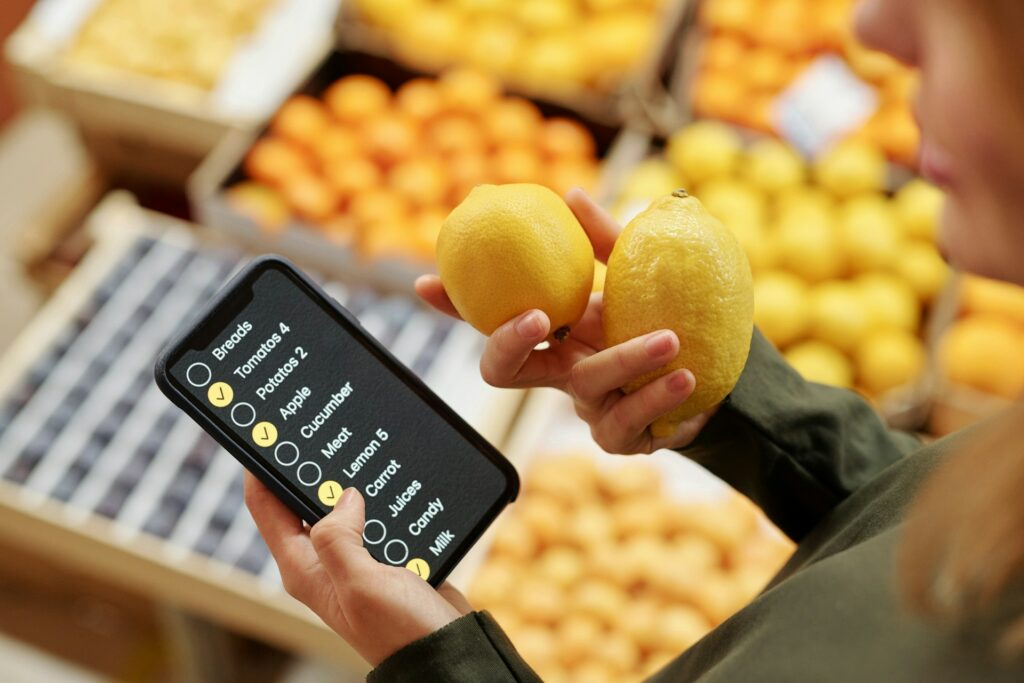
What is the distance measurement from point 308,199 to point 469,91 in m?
0.50

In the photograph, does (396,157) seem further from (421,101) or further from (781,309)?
(781,309)

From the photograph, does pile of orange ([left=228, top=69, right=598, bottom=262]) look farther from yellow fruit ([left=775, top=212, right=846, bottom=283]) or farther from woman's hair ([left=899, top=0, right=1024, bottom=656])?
woman's hair ([left=899, top=0, right=1024, bottom=656])

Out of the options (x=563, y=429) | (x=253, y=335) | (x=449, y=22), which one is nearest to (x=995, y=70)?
(x=253, y=335)

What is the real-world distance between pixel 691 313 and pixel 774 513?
309mm

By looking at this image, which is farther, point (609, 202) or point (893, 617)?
point (609, 202)

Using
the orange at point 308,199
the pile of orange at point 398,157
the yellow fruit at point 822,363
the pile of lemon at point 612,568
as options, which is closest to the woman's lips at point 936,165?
the pile of lemon at point 612,568

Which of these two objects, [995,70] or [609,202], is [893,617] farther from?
[609,202]

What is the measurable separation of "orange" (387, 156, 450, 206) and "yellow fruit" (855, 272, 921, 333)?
998 millimetres

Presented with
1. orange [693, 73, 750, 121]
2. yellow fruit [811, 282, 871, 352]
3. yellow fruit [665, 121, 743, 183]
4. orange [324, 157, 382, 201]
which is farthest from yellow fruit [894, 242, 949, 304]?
orange [324, 157, 382, 201]

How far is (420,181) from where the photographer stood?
7.23 ft

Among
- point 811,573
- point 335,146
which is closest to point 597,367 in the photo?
point 811,573

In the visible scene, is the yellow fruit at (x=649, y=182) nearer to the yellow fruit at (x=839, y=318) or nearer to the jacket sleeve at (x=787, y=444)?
the yellow fruit at (x=839, y=318)

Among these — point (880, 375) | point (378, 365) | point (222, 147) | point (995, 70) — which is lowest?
point (880, 375)

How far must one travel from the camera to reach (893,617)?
2.05 ft
